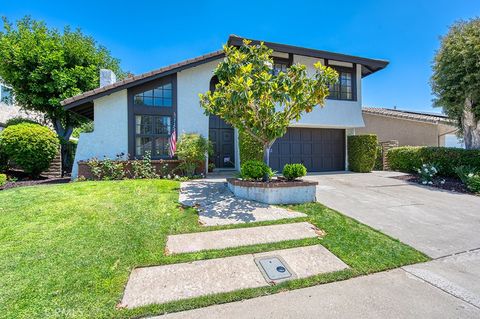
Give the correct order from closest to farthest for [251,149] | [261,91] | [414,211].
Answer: [414,211] < [261,91] < [251,149]

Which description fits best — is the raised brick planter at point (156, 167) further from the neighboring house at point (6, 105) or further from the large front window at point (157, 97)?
the neighboring house at point (6, 105)

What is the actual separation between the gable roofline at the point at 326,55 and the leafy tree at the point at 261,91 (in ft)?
12.8

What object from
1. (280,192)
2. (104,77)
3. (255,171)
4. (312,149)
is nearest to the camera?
(280,192)

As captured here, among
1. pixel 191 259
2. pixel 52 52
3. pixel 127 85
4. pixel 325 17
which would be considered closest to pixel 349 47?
pixel 325 17

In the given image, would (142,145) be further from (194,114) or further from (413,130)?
(413,130)

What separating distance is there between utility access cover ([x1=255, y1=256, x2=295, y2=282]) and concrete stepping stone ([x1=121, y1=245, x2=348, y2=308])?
0.04 metres

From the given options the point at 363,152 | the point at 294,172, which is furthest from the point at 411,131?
the point at 294,172

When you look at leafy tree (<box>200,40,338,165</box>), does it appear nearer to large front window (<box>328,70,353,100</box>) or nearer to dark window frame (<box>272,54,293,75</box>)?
dark window frame (<box>272,54,293,75</box>)

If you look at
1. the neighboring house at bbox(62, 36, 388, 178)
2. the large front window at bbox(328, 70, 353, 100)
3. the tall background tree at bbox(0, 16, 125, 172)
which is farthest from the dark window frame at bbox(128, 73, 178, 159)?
the large front window at bbox(328, 70, 353, 100)

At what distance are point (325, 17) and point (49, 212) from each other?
12.5 metres

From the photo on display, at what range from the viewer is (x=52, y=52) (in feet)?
44.0

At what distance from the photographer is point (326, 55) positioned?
11.5 m

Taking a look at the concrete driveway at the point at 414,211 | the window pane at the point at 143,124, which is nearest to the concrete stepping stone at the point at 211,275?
the concrete driveway at the point at 414,211

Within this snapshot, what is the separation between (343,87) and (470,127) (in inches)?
230
